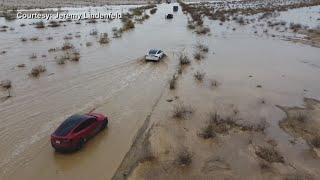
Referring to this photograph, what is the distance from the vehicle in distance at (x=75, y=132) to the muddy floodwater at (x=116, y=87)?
0.52 m

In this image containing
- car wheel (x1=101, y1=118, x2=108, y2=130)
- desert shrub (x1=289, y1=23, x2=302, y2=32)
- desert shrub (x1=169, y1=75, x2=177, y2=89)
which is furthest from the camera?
desert shrub (x1=289, y1=23, x2=302, y2=32)

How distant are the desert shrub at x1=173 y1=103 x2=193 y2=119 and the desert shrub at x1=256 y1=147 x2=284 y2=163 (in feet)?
19.4

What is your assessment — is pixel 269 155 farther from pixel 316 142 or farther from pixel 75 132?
pixel 75 132

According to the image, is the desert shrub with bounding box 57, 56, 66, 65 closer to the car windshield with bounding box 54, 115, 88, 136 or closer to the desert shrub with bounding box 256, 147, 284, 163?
the car windshield with bounding box 54, 115, 88, 136

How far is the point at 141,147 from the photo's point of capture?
66.9ft

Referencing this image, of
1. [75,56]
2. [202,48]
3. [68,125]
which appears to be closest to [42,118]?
[68,125]

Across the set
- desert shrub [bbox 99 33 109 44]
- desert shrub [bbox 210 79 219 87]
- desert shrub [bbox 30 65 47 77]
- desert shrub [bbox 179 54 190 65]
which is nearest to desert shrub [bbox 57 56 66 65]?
desert shrub [bbox 30 65 47 77]

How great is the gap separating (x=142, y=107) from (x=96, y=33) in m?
29.6

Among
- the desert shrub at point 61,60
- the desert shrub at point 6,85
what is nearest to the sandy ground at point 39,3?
the desert shrub at point 61,60

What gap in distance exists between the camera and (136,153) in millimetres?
19859

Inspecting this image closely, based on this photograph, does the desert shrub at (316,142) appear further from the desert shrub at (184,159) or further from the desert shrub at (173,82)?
the desert shrub at (173,82)

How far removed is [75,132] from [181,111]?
7.65m

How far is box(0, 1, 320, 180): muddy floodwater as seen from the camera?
19609mm

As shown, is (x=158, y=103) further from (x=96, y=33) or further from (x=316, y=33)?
(x=316, y=33)
